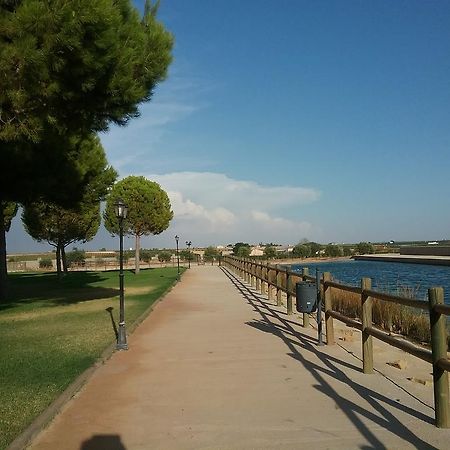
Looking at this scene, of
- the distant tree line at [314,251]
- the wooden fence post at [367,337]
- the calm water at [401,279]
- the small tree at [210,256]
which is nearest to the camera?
the wooden fence post at [367,337]

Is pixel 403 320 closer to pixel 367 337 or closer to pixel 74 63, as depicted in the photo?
pixel 367 337

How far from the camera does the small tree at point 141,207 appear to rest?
1710 inches

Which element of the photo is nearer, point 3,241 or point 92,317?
point 92,317

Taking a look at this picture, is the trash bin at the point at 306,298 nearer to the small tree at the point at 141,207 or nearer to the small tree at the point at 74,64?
the small tree at the point at 74,64

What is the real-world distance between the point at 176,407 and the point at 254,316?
8270mm

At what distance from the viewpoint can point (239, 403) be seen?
602 centimetres

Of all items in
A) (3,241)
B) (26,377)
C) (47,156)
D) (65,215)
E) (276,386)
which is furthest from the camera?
(65,215)

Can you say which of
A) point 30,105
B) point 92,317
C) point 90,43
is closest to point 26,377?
point 30,105

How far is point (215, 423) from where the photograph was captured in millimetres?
5336

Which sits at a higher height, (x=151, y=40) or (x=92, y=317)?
(x=151, y=40)

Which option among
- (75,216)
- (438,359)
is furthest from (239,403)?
(75,216)

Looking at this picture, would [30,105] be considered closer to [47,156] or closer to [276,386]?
[276,386]

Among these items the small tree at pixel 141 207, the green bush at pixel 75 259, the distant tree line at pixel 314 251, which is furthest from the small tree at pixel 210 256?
the small tree at pixel 141 207

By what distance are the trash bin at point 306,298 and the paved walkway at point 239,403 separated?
658 mm
